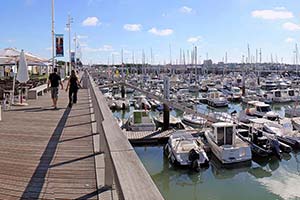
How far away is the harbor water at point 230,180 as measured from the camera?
19.4 metres

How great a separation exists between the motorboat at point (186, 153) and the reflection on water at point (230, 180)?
504 millimetres

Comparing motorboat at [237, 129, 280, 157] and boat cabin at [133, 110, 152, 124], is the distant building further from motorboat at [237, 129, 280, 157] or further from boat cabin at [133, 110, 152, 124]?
motorboat at [237, 129, 280, 157]

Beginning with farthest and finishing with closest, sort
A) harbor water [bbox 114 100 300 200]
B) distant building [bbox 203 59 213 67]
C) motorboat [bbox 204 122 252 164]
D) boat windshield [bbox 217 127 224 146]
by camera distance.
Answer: distant building [bbox 203 59 213 67]
boat windshield [bbox 217 127 224 146]
motorboat [bbox 204 122 252 164]
harbor water [bbox 114 100 300 200]

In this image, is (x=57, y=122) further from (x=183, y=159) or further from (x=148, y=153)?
(x=148, y=153)

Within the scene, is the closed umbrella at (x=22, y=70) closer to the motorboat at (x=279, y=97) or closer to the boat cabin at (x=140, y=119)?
the boat cabin at (x=140, y=119)

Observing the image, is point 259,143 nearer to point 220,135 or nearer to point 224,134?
point 224,134

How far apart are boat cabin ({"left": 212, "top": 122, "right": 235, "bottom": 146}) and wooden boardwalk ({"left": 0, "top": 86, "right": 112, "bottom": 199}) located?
51.0ft

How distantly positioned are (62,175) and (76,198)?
1124 millimetres

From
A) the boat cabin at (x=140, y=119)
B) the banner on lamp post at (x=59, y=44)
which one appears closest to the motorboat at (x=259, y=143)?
the boat cabin at (x=140, y=119)

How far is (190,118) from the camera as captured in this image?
3875cm

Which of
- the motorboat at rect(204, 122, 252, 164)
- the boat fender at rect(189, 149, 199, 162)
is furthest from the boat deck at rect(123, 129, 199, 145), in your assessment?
the boat fender at rect(189, 149, 199, 162)

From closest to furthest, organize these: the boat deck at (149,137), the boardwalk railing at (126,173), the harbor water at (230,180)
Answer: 1. the boardwalk railing at (126,173)
2. the harbor water at (230,180)
3. the boat deck at (149,137)

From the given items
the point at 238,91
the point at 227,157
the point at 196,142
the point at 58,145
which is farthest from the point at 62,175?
the point at 238,91

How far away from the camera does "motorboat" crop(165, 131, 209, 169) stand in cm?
2287
